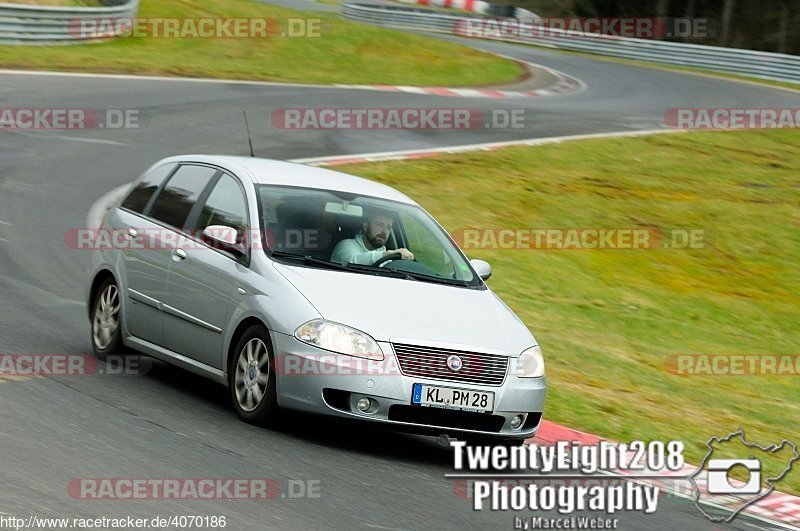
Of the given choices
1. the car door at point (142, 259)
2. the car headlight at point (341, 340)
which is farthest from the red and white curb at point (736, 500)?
the car door at point (142, 259)

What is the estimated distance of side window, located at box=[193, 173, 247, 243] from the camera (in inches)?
346

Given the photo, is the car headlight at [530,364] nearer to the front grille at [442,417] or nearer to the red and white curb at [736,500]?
the front grille at [442,417]

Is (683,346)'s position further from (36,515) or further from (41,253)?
(36,515)

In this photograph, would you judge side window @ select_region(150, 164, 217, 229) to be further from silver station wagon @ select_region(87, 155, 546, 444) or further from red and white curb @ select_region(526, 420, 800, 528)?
red and white curb @ select_region(526, 420, 800, 528)

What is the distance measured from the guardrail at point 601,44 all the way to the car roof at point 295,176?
111 feet

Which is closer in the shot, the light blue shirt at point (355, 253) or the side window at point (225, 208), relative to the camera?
the light blue shirt at point (355, 253)

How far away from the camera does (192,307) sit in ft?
28.6

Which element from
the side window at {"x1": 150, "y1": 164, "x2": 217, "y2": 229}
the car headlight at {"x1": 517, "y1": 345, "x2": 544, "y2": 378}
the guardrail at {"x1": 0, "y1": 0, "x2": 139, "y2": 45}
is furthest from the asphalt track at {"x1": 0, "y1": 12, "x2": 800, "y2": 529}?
the guardrail at {"x1": 0, "y1": 0, "x2": 139, "y2": 45}

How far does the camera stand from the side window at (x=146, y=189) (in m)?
9.82

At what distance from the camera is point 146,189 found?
995cm

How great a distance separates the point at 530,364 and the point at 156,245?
9.20ft

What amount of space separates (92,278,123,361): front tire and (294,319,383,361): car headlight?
2369mm

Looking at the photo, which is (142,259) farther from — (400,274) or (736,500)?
(736,500)

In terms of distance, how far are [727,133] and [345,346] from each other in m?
21.1
